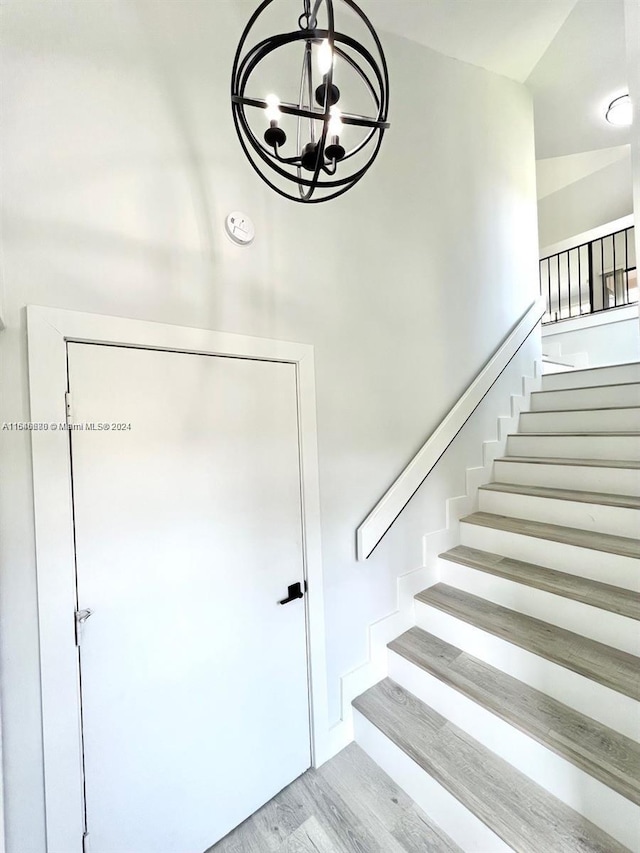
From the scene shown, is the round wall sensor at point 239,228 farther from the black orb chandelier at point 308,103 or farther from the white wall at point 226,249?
the black orb chandelier at point 308,103

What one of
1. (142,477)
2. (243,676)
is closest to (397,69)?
(142,477)

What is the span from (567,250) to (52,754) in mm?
7525

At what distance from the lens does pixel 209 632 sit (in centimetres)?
132

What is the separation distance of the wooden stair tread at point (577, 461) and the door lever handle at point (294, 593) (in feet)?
6.02

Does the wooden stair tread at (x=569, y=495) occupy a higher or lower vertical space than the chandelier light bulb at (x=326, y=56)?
lower

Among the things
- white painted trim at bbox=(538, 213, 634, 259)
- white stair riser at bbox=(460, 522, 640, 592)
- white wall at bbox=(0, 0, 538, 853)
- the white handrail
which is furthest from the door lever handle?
white painted trim at bbox=(538, 213, 634, 259)

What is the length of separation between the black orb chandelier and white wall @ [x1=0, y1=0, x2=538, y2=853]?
0.14 m

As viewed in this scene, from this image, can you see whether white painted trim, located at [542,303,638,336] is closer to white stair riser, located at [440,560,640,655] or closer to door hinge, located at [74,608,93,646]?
white stair riser, located at [440,560,640,655]

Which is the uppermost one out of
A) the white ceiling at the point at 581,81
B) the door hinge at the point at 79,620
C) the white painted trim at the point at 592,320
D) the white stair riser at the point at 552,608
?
the white ceiling at the point at 581,81

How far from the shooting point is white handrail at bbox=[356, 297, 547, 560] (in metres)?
1.79

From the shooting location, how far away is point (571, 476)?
2172 millimetres

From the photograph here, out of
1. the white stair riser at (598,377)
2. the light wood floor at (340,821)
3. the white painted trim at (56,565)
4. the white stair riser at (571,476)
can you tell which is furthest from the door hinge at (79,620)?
the white stair riser at (598,377)

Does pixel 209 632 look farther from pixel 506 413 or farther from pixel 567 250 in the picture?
pixel 567 250

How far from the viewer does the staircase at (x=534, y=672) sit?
45.6 inches
